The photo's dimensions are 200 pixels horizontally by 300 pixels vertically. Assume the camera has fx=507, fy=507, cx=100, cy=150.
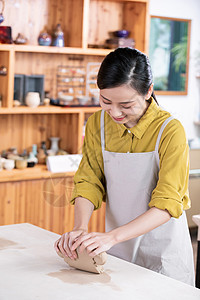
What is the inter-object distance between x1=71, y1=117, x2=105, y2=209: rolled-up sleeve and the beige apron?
0.04 metres

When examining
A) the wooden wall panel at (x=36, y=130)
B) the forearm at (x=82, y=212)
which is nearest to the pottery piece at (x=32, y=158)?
the wooden wall panel at (x=36, y=130)

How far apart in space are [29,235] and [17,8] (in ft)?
8.32

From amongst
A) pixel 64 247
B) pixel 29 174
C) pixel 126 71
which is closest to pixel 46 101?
pixel 29 174

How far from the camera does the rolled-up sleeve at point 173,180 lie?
72.1 inches

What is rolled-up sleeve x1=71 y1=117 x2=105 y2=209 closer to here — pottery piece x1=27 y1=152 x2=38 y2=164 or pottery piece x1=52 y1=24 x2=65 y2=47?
pottery piece x1=27 y1=152 x2=38 y2=164

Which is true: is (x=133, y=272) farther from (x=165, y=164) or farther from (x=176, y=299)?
(x=165, y=164)

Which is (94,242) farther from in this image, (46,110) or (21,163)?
(46,110)

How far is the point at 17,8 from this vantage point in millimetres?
4156

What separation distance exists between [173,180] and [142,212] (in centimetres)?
28

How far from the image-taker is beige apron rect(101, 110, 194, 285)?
2051 millimetres

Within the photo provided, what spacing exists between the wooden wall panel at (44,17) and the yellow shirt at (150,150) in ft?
7.52

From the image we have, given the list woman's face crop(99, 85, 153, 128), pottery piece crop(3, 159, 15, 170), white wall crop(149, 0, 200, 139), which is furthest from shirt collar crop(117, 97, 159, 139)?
white wall crop(149, 0, 200, 139)

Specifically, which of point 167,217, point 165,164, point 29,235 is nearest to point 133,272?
point 167,217

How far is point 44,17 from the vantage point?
14.2 feet
